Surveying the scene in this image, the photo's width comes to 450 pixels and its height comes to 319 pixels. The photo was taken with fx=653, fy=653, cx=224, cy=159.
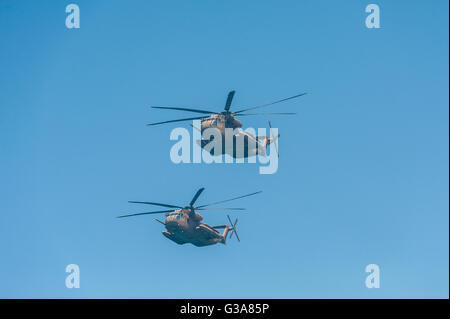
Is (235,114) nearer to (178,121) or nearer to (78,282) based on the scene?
(178,121)

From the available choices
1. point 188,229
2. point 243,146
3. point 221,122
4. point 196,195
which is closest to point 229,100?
point 221,122

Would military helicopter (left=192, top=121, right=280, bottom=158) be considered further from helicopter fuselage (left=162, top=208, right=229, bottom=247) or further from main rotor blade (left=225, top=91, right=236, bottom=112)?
helicopter fuselage (left=162, top=208, right=229, bottom=247)

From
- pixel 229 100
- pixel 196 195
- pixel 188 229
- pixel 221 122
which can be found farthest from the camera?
pixel 196 195

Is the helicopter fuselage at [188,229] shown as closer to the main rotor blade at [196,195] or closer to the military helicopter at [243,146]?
the main rotor blade at [196,195]

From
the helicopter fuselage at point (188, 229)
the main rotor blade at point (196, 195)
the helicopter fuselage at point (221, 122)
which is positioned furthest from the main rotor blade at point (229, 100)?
the helicopter fuselage at point (188, 229)

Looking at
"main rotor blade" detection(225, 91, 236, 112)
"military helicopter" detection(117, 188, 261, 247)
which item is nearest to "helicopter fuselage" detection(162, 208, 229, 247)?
"military helicopter" detection(117, 188, 261, 247)

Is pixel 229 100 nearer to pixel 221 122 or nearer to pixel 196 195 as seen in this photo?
pixel 221 122

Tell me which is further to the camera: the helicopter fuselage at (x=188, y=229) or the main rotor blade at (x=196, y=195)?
Answer: the main rotor blade at (x=196, y=195)

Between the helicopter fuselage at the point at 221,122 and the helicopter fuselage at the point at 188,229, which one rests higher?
the helicopter fuselage at the point at 221,122

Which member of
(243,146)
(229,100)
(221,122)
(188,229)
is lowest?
(188,229)

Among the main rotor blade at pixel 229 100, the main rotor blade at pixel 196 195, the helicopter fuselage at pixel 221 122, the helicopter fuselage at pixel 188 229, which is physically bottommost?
the helicopter fuselage at pixel 188 229
